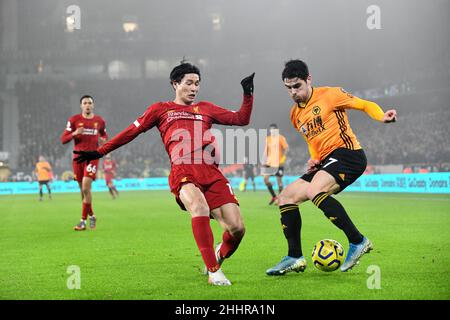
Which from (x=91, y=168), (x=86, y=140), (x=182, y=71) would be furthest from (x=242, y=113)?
(x=86, y=140)

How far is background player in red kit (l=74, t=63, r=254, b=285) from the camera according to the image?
5.78 metres

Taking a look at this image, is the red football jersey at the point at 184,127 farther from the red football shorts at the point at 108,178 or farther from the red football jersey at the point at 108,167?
the red football jersey at the point at 108,167

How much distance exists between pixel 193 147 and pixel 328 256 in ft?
5.74

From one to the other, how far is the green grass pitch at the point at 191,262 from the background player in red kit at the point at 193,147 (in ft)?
2.11

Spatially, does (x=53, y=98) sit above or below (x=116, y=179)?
above

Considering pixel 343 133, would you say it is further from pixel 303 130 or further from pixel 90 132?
pixel 90 132

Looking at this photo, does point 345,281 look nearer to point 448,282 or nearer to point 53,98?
point 448,282

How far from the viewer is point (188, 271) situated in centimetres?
630

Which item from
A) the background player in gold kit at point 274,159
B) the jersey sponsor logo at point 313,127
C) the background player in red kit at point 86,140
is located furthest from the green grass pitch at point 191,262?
the background player in gold kit at point 274,159

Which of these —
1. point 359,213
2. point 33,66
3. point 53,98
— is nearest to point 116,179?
point 53,98

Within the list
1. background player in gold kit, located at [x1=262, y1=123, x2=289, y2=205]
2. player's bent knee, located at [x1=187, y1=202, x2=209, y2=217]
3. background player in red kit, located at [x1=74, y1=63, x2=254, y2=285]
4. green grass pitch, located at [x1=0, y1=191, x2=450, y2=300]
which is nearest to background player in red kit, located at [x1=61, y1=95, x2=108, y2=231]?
green grass pitch, located at [x1=0, y1=191, x2=450, y2=300]

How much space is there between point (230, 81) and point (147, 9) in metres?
9.64

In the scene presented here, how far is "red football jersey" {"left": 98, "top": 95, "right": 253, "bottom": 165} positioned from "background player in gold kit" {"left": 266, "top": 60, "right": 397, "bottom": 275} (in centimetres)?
70

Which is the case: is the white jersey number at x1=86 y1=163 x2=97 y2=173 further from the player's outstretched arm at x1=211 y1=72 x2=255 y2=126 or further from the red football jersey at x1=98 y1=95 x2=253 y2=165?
the player's outstretched arm at x1=211 y1=72 x2=255 y2=126
